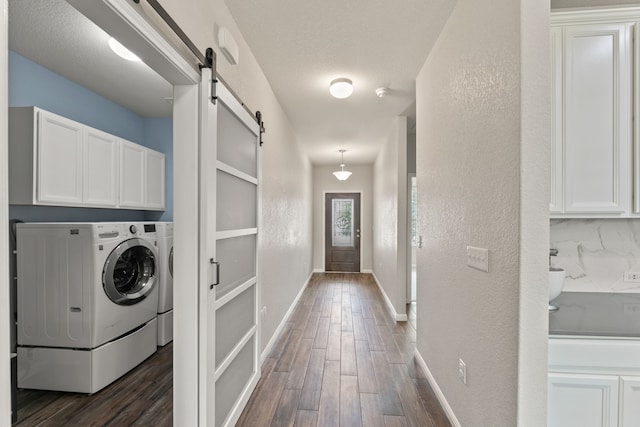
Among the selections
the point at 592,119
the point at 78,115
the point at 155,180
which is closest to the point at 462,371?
the point at 592,119

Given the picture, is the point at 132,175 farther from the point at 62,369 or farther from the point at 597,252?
the point at 597,252

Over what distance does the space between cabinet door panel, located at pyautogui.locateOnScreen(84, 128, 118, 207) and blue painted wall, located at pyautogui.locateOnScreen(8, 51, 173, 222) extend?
1.19 ft

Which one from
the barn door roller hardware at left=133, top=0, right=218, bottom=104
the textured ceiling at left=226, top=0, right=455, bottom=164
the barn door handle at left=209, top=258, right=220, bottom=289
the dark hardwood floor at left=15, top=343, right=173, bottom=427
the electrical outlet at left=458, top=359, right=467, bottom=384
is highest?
the textured ceiling at left=226, top=0, right=455, bottom=164

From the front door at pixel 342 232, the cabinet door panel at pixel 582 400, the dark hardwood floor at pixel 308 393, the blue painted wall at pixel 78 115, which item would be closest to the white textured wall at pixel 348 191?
the front door at pixel 342 232

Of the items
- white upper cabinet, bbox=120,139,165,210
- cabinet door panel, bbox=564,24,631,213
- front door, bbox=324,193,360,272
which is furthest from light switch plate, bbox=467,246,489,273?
front door, bbox=324,193,360,272

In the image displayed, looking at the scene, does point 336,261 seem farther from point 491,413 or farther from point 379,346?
point 491,413

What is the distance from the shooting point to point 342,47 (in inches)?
92.0

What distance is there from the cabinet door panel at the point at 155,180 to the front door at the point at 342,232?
4.40 m

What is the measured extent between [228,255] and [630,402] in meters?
2.02

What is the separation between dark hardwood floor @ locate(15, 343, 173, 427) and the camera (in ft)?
6.46

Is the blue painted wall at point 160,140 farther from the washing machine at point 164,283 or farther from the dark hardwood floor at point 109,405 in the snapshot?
the dark hardwood floor at point 109,405

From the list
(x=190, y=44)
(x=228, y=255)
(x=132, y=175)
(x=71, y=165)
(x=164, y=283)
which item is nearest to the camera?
(x=190, y=44)

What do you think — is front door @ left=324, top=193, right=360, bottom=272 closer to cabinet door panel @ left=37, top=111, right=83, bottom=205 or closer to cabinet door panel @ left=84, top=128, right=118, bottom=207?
cabinet door panel @ left=84, top=128, right=118, bottom=207

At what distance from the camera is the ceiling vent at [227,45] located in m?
1.72
